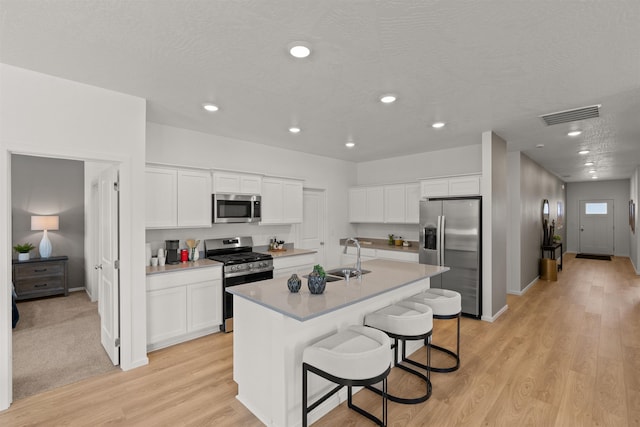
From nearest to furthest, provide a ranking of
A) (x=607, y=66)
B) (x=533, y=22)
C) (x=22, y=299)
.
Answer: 1. (x=533, y=22)
2. (x=607, y=66)
3. (x=22, y=299)

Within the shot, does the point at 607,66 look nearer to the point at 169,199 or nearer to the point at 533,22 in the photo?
the point at 533,22

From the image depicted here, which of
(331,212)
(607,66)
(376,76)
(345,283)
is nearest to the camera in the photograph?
(607,66)

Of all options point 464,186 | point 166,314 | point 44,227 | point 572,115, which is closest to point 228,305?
point 166,314

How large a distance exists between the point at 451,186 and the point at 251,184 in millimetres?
3100

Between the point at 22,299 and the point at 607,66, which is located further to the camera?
the point at 22,299

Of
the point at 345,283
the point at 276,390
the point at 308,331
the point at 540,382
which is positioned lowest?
the point at 540,382

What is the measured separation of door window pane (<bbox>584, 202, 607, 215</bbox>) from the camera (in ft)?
35.0

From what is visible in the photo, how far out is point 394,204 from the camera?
5922mm

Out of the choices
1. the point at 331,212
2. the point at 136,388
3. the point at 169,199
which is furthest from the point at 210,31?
the point at 331,212

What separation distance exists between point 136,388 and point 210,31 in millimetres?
2964

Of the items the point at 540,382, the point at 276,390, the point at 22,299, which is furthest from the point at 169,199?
the point at 540,382

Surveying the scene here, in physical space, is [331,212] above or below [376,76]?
below

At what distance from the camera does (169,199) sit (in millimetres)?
3867

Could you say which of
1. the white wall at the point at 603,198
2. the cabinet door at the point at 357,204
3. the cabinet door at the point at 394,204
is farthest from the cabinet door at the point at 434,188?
the white wall at the point at 603,198
